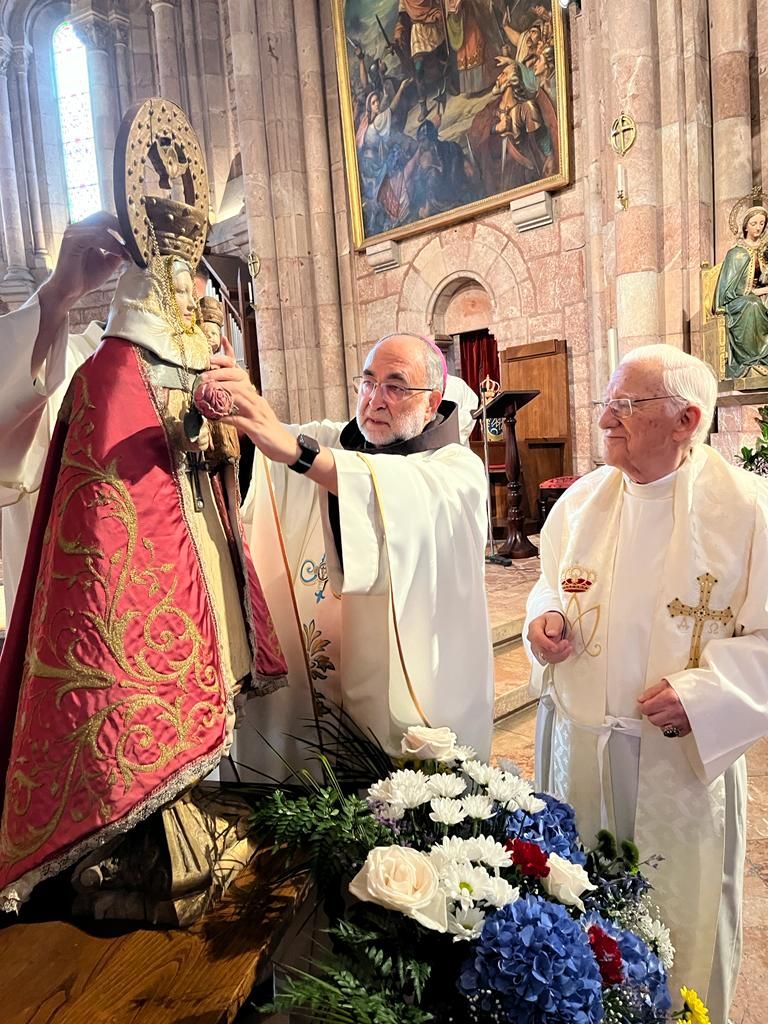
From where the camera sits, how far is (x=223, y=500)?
1.33 meters

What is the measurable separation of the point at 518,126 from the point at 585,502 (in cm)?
769

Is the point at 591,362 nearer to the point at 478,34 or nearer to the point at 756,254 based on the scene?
the point at 756,254

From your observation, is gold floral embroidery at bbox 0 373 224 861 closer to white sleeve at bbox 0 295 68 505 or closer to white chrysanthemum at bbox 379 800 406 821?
white sleeve at bbox 0 295 68 505

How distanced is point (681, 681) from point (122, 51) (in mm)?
15976

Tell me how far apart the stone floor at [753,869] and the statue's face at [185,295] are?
2.24 metres

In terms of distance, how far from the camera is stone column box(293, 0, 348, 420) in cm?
988

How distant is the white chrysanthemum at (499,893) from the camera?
106 cm

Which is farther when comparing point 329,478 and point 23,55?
point 23,55

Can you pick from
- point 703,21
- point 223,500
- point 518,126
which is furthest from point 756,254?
point 223,500

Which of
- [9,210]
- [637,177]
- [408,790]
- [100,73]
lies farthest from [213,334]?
[9,210]

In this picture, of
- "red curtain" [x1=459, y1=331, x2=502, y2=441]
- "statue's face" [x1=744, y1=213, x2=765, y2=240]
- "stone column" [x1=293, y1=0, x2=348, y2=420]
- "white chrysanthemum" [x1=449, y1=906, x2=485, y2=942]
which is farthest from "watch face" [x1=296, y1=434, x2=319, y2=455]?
"stone column" [x1=293, y1=0, x2=348, y2=420]

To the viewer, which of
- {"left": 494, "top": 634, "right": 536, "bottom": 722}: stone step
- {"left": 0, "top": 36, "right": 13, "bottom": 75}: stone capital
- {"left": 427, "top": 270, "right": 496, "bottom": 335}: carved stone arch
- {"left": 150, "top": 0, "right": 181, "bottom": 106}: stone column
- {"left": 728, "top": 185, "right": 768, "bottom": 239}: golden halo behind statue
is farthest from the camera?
{"left": 0, "top": 36, "right": 13, "bottom": 75}: stone capital

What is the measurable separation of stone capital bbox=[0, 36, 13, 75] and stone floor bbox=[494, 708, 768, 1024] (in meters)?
16.7

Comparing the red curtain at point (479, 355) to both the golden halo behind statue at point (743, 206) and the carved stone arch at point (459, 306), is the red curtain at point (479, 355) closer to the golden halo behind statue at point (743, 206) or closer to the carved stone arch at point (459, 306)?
the carved stone arch at point (459, 306)
